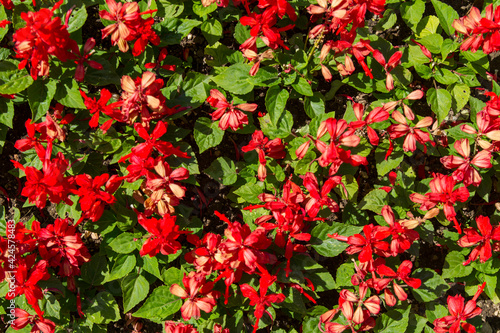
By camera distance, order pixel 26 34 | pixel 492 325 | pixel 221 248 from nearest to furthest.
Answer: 1. pixel 26 34
2. pixel 221 248
3. pixel 492 325

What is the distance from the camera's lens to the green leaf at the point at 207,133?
7.56 feet

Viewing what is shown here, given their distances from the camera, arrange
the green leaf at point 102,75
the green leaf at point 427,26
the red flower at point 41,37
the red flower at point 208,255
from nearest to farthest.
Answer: the red flower at point 41,37
the red flower at point 208,255
the green leaf at point 102,75
the green leaf at point 427,26

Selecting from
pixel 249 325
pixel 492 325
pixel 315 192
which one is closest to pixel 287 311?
pixel 249 325

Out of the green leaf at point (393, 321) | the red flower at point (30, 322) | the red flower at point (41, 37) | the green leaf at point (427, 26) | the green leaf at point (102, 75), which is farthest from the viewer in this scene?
the green leaf at point (427, 26)

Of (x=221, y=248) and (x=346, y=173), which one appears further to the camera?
(x=346, y=173)

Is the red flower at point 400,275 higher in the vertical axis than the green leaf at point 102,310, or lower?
higher

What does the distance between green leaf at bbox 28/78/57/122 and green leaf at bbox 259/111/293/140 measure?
4.00ft

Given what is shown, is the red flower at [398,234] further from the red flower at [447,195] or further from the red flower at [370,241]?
the red flower at [447,195]

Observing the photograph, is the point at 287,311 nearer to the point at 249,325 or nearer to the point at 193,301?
the point at 249,325

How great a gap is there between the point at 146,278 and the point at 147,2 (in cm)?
167

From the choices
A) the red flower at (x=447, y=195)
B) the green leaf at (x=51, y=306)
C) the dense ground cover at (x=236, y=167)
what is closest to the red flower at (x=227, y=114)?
the dense ground cover at (x=236, y=167)

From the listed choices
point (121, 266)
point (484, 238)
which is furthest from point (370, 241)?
point (121, 266)

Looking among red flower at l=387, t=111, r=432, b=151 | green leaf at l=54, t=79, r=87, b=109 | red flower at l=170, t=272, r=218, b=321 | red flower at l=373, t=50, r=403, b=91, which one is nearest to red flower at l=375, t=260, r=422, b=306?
red flower at l=387, t=111, r=432, b=151

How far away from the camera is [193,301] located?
1.99m
